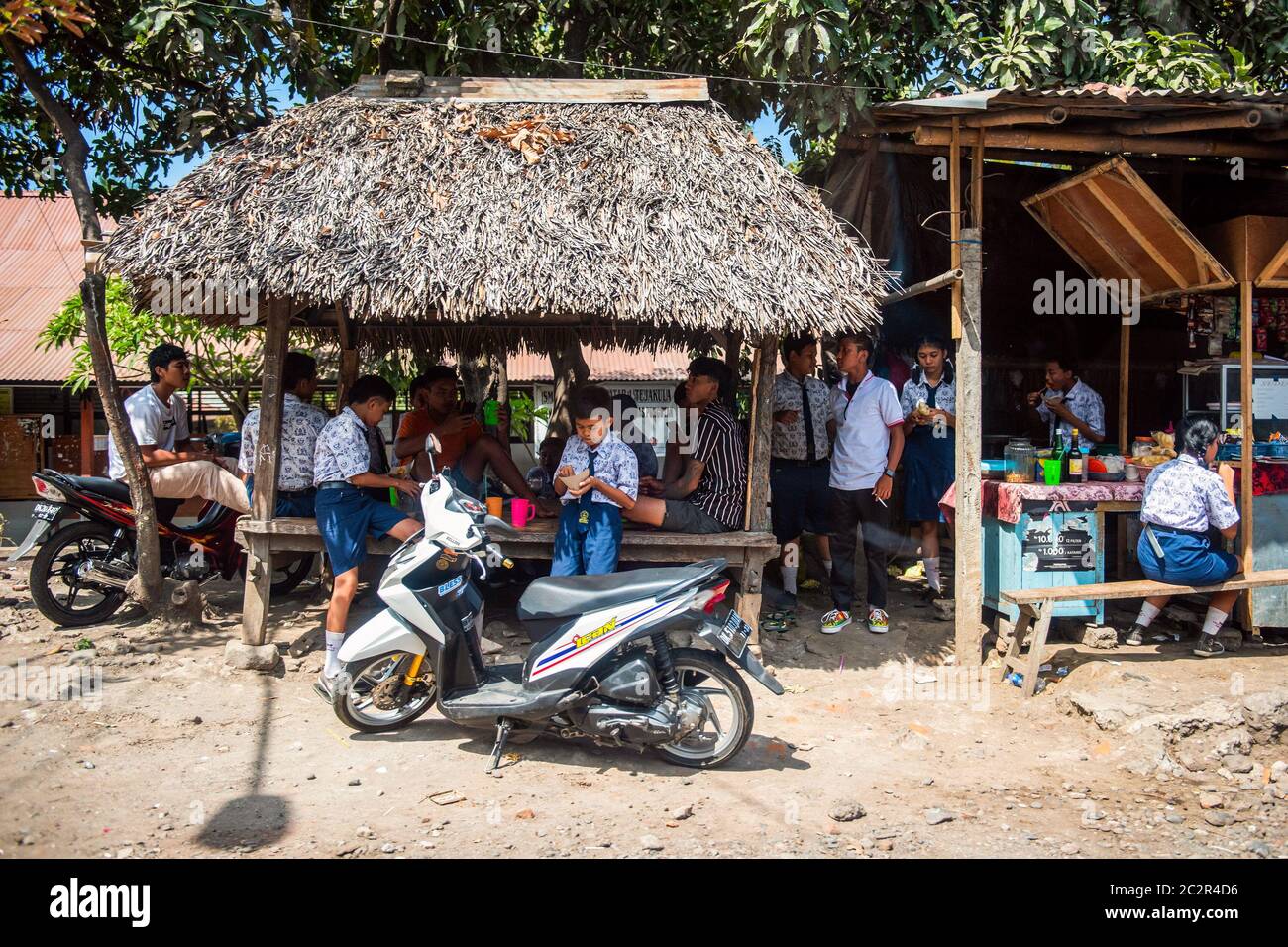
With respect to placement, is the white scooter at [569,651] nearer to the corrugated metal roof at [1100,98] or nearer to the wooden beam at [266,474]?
the wooden beam at [266,474]

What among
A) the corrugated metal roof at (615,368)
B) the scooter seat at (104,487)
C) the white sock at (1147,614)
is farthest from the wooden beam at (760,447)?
the corrugated metal roof at (615,368)

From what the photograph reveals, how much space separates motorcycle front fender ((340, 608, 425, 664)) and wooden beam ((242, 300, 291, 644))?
1656 mm

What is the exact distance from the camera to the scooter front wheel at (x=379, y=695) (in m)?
4.62

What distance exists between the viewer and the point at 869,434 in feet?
21.1

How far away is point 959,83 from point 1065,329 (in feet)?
9.59

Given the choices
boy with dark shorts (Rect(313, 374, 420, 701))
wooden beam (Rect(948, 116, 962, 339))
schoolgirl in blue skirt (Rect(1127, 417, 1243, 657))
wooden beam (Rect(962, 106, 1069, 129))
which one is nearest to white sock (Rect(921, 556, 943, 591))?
schoolgirl in blue skirt (Rect(1127, 417, 1243, 657))

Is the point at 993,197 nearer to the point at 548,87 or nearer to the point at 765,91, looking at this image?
the point at 765,91

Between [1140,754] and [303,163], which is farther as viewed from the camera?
[303,163]

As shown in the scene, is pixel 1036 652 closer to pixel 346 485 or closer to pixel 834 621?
pixel 834 621

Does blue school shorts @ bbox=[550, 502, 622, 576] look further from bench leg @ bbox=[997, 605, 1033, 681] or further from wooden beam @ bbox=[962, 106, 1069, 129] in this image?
wooden beam @ bbox=[962, 106, 1069, 129]

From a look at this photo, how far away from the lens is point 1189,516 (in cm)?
573

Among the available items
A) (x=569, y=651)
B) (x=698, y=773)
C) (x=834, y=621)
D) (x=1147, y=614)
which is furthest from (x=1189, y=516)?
(x=569, y=651)

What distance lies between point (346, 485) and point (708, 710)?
2.56 meters

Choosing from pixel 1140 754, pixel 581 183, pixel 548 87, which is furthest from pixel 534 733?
pixel 548 87
